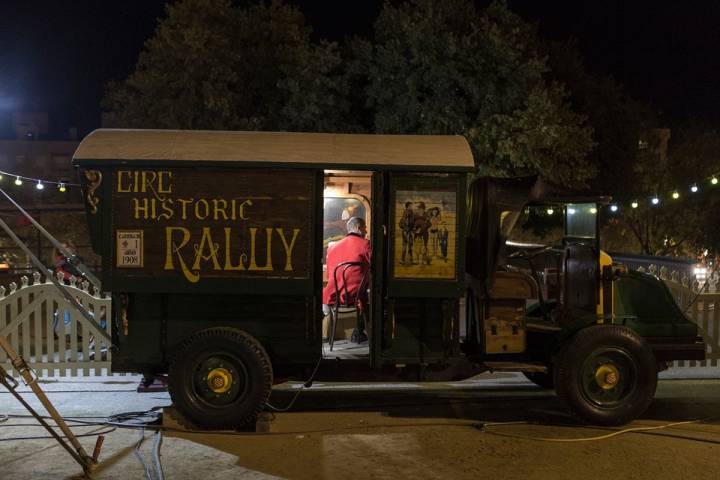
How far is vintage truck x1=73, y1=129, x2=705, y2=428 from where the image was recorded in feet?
20.0

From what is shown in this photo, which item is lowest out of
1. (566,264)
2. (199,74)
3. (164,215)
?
(566,264)

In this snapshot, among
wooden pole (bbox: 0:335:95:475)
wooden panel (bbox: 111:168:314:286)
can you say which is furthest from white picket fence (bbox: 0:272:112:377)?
wooden pole (bbox: 0:335:95:475)

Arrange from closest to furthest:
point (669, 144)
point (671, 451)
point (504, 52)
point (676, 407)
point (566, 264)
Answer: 1. point (671, 451)
2. point (566, 264)
3. point (676, 407)
4. point (504, 52)
5. point (669, 144)

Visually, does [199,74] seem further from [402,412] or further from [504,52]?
[402,412]

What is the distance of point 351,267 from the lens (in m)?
7.30

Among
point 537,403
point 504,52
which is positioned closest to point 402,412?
point 537,403

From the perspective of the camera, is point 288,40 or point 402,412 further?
point 288,40

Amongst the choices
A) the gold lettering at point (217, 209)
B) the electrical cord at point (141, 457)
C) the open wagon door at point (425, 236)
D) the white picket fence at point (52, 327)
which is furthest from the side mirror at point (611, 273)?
the white picket fence at point (52, 327)

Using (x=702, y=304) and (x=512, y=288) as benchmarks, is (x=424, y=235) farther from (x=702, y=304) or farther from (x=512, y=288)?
(x=702, y=304)

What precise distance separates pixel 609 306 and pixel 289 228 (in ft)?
10.8

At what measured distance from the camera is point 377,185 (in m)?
6.18

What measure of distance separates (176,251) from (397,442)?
2609 mm

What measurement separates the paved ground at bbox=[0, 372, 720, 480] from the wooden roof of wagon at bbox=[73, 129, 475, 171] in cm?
244

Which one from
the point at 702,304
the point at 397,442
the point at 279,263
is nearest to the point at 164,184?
the point at 279,263
